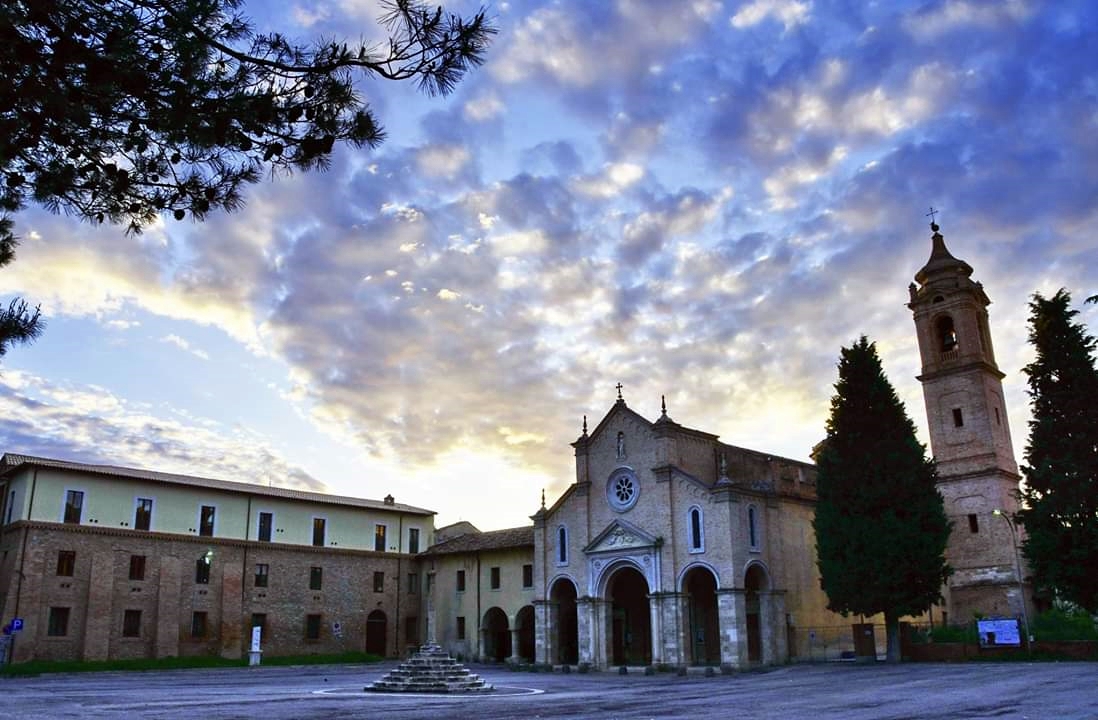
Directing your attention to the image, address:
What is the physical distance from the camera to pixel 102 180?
30.4 ft

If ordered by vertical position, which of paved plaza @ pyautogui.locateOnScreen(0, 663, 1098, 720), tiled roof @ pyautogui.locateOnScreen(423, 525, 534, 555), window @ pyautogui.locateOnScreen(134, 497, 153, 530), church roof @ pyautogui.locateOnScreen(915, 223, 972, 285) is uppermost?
church roof @ pyautogui.locateOnScreen(915, 223, 972, 285)

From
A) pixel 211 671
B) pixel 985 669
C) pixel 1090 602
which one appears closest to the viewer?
pixel 985 669

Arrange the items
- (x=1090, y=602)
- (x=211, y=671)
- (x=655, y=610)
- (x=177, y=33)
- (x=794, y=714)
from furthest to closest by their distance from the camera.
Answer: (x=211, y=671) → (x=655, y=610) → (x=1090, y=602) → (x=794, y=714) → (x=177, y=33)

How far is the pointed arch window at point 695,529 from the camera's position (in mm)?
38031

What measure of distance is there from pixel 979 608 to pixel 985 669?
15868 mm

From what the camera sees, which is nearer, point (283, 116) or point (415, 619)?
point (283, 116)

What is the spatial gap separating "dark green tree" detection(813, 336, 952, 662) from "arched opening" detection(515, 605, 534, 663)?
723 inches

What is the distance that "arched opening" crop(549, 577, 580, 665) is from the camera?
43688mm

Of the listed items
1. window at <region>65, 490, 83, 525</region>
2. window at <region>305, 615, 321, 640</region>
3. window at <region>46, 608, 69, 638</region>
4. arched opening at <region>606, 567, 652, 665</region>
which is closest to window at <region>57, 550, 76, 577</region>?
window at <region>65, 490, 83, 525</region>

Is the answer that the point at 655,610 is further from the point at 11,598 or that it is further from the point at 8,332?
the point at 8,332

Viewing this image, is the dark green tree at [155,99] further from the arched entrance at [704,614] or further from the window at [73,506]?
the window at [73,506]

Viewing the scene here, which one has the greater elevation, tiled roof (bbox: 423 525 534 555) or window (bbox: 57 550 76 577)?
tiled roof (bbox: 423 525 534 555)

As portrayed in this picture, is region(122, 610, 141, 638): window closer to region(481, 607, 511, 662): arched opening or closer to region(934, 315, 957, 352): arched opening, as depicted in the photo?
region(481, 607, 511, 662): arched opening

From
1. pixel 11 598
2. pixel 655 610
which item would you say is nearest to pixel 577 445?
pixel 655 610
